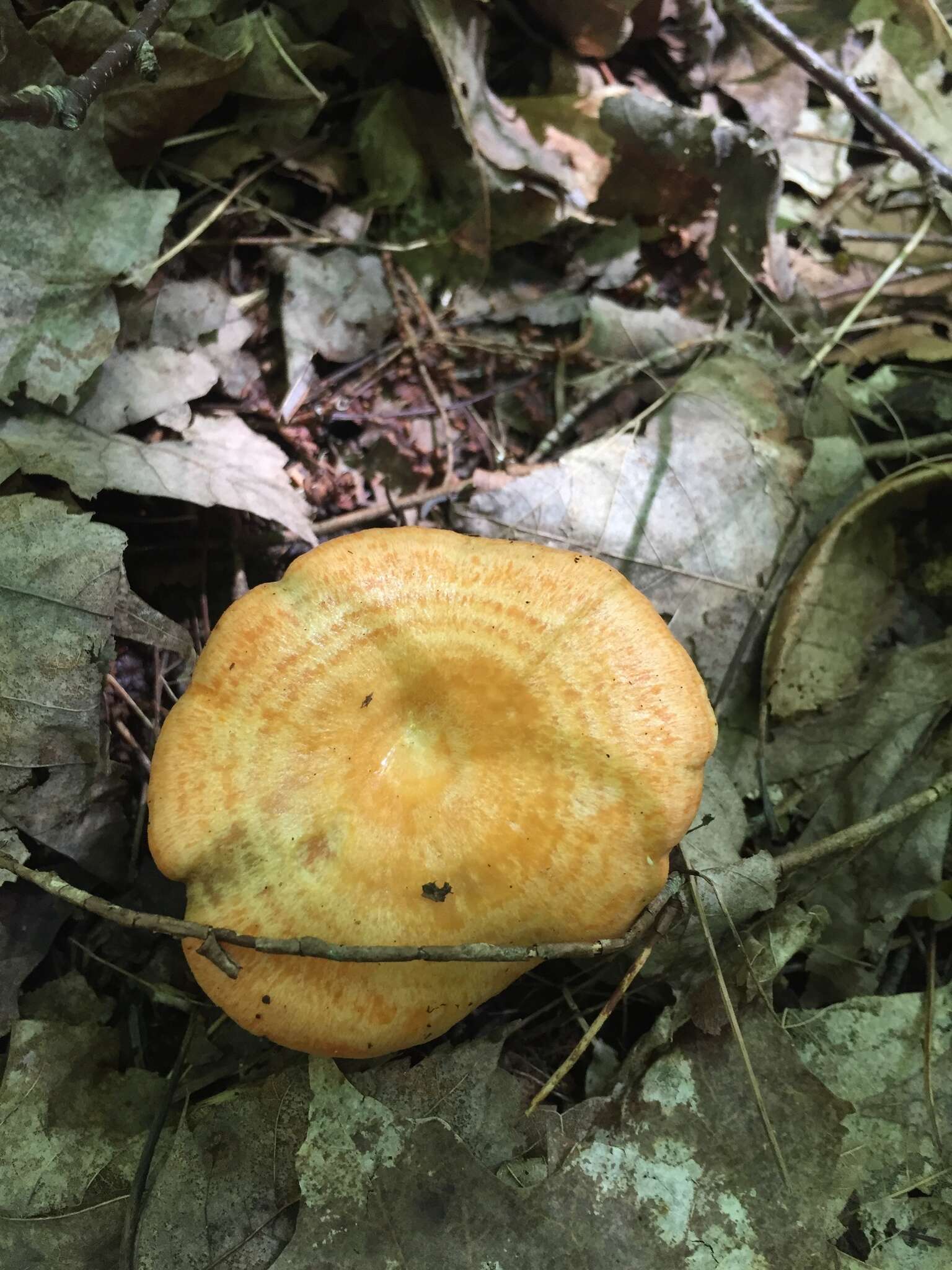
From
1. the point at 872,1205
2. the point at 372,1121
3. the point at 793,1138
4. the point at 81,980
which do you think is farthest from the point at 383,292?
the point at 872,1205

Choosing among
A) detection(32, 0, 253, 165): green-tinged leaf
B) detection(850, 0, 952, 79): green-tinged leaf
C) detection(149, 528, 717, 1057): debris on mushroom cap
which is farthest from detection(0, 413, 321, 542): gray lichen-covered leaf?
detection(850, 0, 952, 79): green-tinged leaf

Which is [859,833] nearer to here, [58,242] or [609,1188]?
[609,1188]

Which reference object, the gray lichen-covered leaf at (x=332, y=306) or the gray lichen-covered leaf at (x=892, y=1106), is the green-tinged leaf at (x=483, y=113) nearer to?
the gray lichen-covered leaf at (x=332, y=306)

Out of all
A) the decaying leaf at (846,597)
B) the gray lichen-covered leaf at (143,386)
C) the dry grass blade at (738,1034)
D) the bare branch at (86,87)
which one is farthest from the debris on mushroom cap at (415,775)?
the bare branch at (86,87)

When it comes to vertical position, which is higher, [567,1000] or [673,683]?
[673,683]

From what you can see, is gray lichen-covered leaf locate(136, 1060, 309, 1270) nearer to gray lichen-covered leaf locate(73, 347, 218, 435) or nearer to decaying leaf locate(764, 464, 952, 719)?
decaying leaf locate(764, 464, 952, 719)

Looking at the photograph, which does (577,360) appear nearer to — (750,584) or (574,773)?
(750,584)
